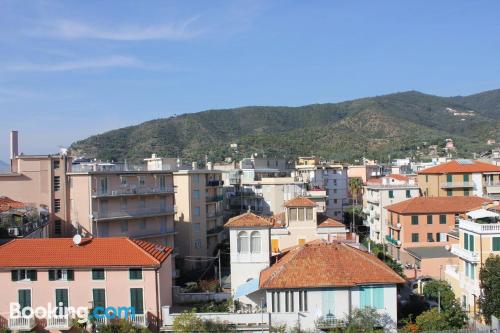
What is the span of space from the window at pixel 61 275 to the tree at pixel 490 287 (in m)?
22.6

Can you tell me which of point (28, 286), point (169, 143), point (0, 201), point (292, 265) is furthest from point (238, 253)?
point (169, 143)

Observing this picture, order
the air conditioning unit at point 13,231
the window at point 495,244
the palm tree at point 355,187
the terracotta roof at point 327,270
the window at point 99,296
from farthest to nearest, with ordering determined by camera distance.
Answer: the palm tree at point 355,187 → the air conditioning unit at point 13,231 → the window at point 495,244 → the window at point 99,296 → the terracotta roof at point 327,270

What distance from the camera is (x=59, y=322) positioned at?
2961 centimetres

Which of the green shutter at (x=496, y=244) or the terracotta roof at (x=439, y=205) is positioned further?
the terracotta roof at (x=439, y=205)

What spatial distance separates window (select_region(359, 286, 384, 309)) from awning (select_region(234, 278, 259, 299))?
17.6 ft

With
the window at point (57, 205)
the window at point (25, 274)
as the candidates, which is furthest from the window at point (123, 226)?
the window at point (25, 274)

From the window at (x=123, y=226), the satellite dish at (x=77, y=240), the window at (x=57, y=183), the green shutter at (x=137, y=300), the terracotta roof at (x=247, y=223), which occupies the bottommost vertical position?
the green shutter at (x=137, y=300)

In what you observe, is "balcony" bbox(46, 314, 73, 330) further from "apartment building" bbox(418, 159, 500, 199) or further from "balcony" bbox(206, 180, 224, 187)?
"apartment building" bbox(418, 159, 500, 199)

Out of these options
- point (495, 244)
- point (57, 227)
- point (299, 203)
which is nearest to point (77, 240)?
point (57, 227)

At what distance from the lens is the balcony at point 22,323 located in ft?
96.7

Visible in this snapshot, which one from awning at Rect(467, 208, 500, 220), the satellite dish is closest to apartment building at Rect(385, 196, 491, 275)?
awning at Rect(467, 208, 500, 220)

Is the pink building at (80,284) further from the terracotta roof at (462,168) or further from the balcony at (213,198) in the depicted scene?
the terracotta roof at (462,168)

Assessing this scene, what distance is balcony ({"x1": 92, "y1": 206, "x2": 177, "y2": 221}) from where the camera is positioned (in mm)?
48622

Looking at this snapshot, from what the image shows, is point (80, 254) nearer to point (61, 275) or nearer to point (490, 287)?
point (61, 275)
